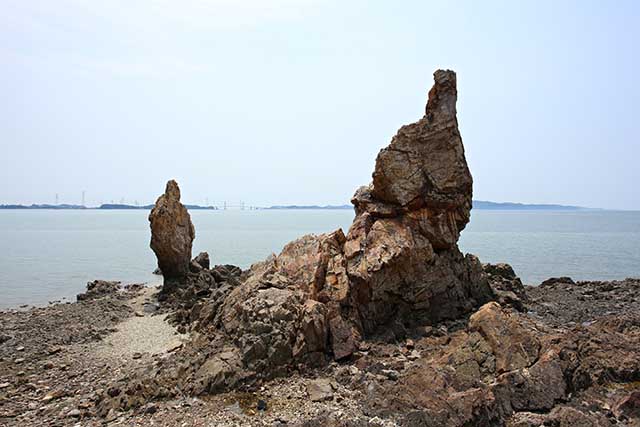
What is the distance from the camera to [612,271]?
5072cm

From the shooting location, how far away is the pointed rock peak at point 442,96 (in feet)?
77.7

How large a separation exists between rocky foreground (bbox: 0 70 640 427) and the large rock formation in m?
0.07

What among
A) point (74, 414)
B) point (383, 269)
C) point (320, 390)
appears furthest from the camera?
point (383, 269)

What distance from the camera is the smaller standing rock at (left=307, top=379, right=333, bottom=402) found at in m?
14.9

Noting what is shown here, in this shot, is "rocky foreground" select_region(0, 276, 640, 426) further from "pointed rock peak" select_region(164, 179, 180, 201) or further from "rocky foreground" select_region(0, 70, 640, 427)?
"pointed rock peak" select_region(164, 179, 180, 201)

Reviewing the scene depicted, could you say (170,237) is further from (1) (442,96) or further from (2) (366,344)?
(1) (442,96)

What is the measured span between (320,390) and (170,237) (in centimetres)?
2133

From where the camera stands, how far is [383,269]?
20.9m

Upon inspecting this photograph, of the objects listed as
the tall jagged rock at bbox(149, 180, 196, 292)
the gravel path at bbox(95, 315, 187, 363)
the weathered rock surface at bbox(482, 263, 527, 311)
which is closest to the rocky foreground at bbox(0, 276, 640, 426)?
the gravel path at bbox(95, 315, 187, 363)

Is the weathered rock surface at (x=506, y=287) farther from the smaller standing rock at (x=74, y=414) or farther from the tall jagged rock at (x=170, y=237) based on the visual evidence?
the tall jagged rock at (x=170, y=237)

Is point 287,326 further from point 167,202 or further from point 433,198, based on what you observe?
point 167,202

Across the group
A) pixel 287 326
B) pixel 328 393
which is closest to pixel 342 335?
pixel 287 326

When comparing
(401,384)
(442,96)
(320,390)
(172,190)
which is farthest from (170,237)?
(401,384)

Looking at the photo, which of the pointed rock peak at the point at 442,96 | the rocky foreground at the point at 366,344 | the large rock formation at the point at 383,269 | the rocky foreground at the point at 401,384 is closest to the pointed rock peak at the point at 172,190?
the rocky foreground at the point at 366,344
